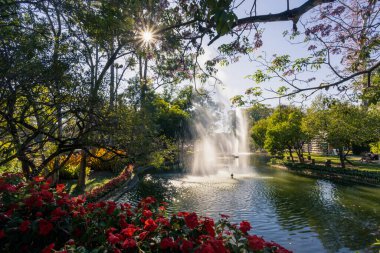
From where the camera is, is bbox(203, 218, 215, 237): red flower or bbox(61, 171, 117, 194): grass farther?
bbox(61, 171, 117, 194): grass

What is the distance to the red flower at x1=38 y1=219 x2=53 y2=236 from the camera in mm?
3309

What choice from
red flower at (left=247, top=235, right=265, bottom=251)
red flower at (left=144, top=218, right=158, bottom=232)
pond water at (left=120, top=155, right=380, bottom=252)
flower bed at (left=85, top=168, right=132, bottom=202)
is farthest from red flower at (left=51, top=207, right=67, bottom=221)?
flower bed at (left=85, top=168, right=132, bottom=202)

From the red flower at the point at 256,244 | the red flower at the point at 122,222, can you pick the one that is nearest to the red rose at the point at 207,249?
the red flower at the point at 256,244

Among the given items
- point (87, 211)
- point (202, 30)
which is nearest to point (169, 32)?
point (202, 30)

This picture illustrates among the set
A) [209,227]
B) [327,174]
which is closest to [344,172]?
[327,174]

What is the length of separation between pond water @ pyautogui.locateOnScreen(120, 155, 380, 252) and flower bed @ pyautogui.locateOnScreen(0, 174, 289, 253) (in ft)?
23.2

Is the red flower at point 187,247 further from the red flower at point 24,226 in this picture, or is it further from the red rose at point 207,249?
the red flower at point 24,226

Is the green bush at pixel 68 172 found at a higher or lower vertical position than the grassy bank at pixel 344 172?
higher

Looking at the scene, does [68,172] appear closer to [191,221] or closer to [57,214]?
[57,214]

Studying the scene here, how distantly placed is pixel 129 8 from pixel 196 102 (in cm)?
5150

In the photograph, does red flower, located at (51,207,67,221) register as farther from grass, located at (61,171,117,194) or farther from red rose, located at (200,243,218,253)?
grass, located at (61,171,117,194)

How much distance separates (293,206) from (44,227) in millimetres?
13667

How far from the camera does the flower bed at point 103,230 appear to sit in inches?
116

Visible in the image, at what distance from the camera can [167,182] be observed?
23.4 metres
